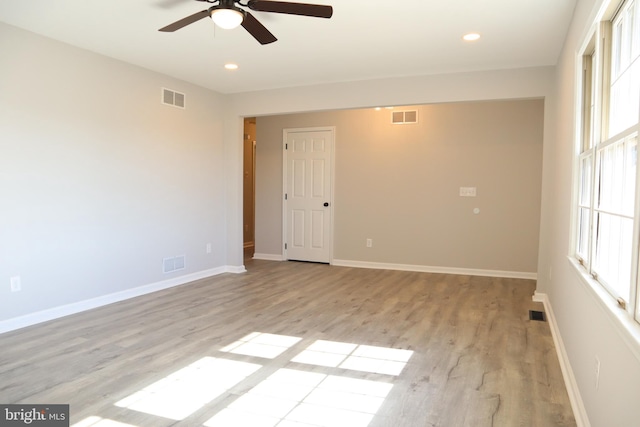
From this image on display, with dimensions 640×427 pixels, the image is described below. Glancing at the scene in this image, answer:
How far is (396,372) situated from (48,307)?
3.15 meters

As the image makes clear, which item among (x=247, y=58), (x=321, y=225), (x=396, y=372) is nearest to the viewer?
(x=396, y=372)

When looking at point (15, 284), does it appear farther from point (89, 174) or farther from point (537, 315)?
point (537, 315)

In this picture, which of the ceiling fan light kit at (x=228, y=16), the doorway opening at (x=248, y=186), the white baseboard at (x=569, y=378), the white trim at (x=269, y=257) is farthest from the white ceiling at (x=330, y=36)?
the doorway opening at (x=248, y=186)

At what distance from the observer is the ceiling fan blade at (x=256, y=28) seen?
8.85 feet

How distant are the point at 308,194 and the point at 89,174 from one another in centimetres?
359

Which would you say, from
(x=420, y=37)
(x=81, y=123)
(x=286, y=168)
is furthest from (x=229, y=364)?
(x=286, y=168)

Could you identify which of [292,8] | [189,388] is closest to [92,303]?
[189,388]

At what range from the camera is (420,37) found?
3631mm

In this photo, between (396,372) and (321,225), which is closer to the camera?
(396,372)

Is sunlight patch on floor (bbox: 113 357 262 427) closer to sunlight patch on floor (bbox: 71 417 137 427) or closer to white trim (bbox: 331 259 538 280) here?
sunlight patch on floor (bbox: 71 417 137 427)

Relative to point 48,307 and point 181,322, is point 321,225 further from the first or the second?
point 48,307

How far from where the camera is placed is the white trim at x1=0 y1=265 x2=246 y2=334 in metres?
3.51

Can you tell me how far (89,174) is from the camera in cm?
409

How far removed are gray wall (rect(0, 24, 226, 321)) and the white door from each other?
186 cm
